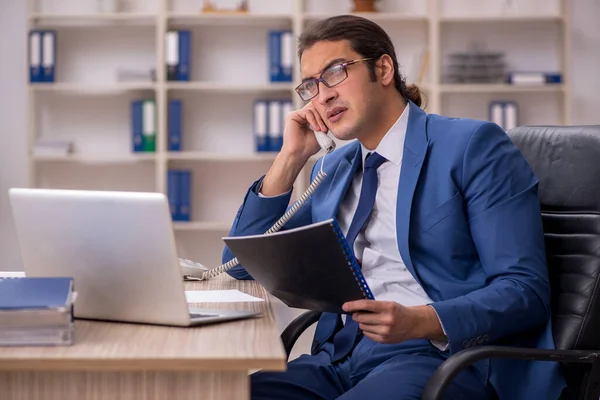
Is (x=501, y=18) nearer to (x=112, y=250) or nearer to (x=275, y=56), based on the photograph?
(x=275, y=56)

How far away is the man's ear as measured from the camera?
79.0 inches

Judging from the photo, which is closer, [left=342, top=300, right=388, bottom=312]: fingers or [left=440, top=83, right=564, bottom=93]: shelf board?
[left=342, top=300, right=388, bottom=312]: fingers

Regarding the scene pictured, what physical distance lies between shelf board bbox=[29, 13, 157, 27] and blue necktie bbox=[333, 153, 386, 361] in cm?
331

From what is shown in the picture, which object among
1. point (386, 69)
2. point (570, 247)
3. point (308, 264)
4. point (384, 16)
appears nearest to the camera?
point (308, 264)

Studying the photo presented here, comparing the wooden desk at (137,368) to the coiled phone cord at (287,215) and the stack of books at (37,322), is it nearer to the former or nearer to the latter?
the stack of books at (37,322)

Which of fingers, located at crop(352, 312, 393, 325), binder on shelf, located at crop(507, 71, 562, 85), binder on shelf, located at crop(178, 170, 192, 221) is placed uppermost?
binder on shelf, located at crop(507, 71, 562, 85)

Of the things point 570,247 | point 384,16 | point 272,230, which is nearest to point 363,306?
point 570,247

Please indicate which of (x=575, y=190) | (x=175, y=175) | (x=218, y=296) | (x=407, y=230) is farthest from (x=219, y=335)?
(x=175, y=175)

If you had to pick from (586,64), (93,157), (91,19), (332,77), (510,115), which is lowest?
(93,157)

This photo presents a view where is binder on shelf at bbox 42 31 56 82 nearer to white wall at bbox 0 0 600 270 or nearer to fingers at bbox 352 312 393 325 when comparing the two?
white wall at bbox 0 0 600 270

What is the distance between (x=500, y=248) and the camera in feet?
5.31

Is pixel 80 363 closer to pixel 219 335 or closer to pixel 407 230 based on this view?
pixel 219 335

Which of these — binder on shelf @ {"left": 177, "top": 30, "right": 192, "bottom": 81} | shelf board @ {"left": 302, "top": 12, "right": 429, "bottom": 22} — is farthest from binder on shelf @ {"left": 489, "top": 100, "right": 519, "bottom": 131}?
binder on shelf @ {"left": 177, "top": 30, "right": 192, "bottom": 81}

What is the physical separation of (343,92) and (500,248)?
21.8 inches
